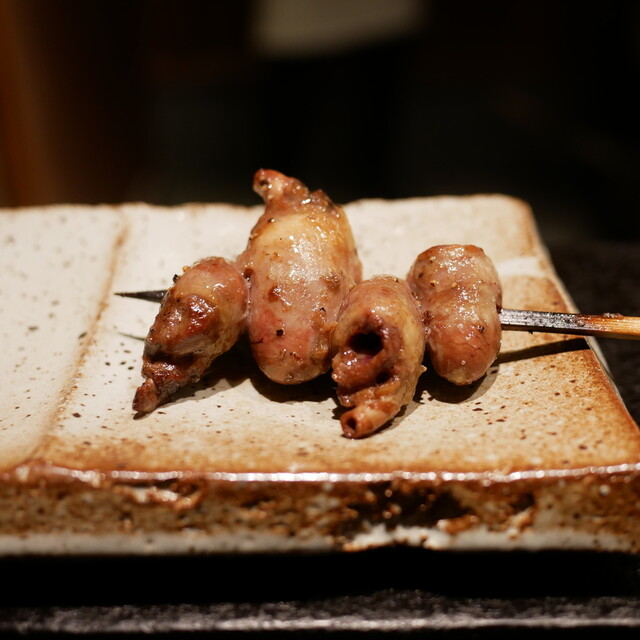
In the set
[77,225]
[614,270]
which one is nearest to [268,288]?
[77,225]

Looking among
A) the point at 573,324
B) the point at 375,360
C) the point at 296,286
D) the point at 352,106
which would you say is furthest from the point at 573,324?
the point at 352,106

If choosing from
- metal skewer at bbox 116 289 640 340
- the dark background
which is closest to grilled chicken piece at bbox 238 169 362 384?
metal skewer at bbox 116 289 640 340

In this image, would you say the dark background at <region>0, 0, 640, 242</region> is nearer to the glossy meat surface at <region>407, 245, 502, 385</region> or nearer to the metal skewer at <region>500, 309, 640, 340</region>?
the glossy meat surface at <region>407, 245, 502, 385</region>

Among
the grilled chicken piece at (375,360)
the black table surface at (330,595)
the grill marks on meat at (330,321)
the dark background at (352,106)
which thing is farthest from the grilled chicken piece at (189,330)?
the dark background at (352,106)

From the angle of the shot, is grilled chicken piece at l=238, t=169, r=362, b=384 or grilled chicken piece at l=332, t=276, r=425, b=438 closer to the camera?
grilled chicken piece at l=332, t=276, r=425, b=438

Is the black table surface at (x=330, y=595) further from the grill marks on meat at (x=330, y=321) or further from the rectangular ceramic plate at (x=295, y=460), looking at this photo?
the grill marks on meat at (x=330, y=321)

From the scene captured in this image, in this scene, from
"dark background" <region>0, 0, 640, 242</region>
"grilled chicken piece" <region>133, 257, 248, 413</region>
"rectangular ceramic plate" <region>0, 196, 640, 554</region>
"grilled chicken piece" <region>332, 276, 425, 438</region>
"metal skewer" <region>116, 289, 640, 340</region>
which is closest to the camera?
"rectangular ceramic plate" <region>0, 196, 640, 554</region>
